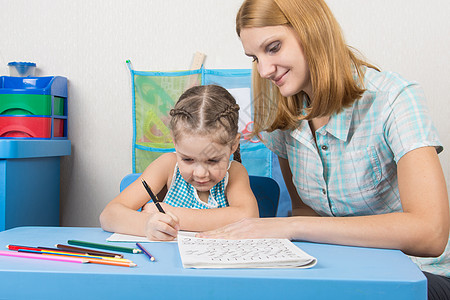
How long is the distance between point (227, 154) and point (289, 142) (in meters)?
0.20

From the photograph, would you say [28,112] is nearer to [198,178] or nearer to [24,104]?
[24,104]

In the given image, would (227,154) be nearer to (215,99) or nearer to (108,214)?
(215,99)

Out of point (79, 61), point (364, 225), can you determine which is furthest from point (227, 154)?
point (79, 61)

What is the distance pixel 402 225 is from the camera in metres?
0.80

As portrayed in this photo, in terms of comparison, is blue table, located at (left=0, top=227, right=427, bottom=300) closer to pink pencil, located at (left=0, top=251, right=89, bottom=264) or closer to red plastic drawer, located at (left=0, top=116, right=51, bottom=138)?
pink pencil, located at (left=0, top=251, right=89, bottom=264)

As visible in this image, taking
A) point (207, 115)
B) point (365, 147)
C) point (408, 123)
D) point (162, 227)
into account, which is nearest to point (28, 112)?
point (207, 115)

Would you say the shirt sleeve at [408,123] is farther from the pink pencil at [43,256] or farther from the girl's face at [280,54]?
the pink pencil at [43,256]

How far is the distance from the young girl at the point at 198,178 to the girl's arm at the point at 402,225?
6.5 inches

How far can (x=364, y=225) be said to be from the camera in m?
0.79

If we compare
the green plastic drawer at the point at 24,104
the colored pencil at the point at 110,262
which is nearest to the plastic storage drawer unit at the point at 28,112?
the green plastic drawer at the point at 24,104

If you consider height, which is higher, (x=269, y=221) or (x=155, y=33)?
(x=155, y=33)

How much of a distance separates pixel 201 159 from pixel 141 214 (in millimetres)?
220

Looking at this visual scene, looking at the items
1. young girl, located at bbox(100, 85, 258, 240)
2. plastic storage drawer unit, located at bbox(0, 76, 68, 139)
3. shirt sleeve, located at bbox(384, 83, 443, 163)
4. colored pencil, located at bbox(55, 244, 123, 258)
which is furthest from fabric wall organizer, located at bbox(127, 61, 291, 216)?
colored pencil, located at bbox(55, 244, 123, 258)

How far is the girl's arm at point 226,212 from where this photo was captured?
3.18 ft
